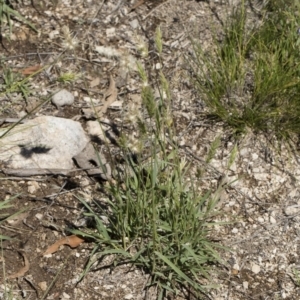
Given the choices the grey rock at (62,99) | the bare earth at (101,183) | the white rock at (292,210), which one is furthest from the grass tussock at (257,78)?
the grey rock at (62,99)

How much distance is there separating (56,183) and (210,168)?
0.77 m

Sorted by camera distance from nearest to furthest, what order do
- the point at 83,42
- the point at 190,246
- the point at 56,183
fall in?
the point at 190,246 → the point at 56,183 → the point at 83,42

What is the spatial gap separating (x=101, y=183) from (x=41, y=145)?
0.34m

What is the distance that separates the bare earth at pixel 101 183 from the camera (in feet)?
8.81

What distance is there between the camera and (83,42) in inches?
138

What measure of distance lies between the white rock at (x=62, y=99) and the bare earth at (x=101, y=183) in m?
0.04

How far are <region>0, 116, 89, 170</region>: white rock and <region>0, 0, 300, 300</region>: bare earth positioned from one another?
0.28 feet

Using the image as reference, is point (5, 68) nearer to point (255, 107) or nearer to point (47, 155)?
point (47, 155)

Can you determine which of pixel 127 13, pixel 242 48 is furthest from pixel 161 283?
pixel 127 13

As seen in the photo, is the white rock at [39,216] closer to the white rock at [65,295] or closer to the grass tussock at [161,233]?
the grass tussock at [161,233]

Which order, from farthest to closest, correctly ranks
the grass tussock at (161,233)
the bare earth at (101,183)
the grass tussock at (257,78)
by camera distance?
the grass tussock at (257,78) → the bare earth at (101,183) → the grass tussock at (161,233)

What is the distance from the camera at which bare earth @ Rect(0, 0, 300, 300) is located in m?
2.69

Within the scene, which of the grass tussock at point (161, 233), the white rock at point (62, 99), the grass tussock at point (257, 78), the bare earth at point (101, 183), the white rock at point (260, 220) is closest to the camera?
the grass tussock at point (161, 233)

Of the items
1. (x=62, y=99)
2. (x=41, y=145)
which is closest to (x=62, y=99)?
(x=62, y=99)
